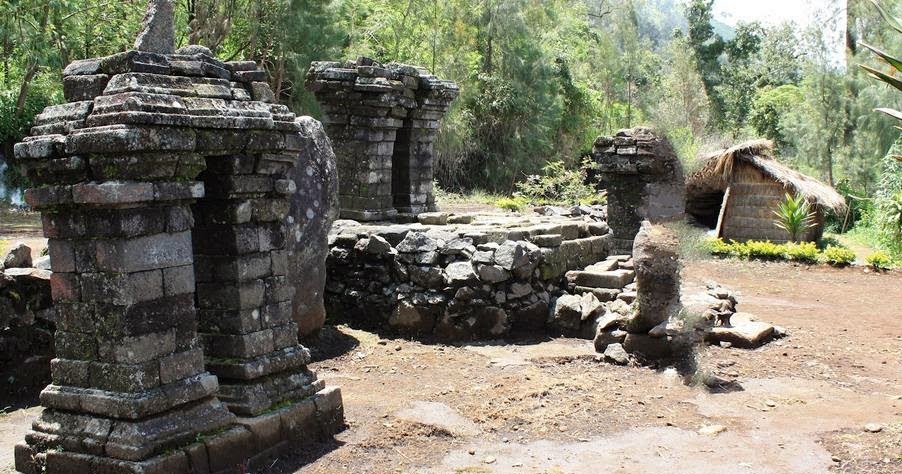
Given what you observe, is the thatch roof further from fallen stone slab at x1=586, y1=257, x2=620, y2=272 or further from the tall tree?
the tall tree

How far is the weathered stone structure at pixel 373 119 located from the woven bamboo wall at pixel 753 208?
9.80 metres

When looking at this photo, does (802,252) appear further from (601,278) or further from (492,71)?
(492,71)

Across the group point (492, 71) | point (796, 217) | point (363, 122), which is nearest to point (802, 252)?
point (796, 217)

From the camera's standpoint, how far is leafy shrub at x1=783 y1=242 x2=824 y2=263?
16797mm

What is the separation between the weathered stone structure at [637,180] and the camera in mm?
13352

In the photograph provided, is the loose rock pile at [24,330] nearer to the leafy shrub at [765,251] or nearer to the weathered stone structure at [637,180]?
the weathered stone structure at [637,180]

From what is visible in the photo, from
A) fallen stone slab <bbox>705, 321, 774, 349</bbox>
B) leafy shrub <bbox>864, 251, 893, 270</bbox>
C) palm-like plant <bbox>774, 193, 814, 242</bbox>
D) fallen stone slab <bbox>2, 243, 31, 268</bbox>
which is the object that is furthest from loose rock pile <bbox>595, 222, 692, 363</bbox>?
palm-like plant <bbox>774, 193, 814, 242</bbox>

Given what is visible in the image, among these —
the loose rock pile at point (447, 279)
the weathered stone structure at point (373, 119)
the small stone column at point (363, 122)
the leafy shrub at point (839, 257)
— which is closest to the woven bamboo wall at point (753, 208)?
the leafy shrub at point (839, 257)

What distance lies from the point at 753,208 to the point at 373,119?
11326mm

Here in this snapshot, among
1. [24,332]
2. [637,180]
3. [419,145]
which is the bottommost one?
[24,332]

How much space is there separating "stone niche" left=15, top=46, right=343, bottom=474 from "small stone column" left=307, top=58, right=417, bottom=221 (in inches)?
235

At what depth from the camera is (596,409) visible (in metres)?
6.99

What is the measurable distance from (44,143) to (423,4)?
23.5m

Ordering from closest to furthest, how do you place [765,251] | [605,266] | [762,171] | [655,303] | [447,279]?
[655,303]
[447,279]
[605,266]
[765,251]
[762,171]
